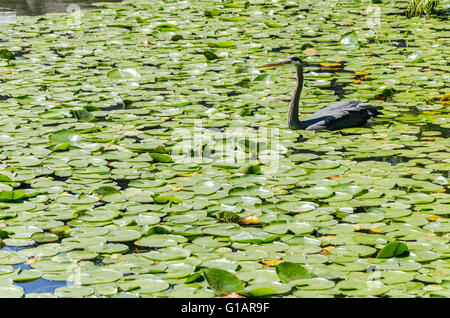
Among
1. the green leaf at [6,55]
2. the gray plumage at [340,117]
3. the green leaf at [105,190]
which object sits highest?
the green leaf at [6,55]

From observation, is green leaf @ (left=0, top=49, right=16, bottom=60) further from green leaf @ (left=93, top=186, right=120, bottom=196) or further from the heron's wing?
green leaf @ (left=93, top=186, right=120, bottom=196)

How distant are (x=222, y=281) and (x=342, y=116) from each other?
Result: 253cm

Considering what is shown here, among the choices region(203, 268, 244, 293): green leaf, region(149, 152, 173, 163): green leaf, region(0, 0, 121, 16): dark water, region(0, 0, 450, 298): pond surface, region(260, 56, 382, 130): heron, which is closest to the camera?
region(203, 268, 244, 293): green leaf

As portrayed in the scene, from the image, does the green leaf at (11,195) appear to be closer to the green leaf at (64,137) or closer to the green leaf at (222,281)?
the green leaf at (64,137)

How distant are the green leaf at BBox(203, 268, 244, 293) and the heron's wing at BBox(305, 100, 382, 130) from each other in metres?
2.40

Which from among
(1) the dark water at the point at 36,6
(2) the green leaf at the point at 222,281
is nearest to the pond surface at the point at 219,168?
(2) the green leaf at the point at 222,281

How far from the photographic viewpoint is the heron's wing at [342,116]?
5.52 metres

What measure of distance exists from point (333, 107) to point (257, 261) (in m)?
2.39

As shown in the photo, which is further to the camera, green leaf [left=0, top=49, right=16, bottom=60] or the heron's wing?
green leaf [left=0, top=49, right=16, bottom=60]

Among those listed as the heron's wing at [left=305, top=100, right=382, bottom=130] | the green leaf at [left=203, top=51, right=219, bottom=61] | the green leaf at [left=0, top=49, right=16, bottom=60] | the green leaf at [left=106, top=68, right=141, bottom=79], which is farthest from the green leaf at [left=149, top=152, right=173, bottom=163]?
the green leaf at [left=0, top=49, right=16, bottom=60]

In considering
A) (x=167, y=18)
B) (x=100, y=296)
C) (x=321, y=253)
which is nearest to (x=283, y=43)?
(x=167, y=18)

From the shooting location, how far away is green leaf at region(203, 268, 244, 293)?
3305 mm
